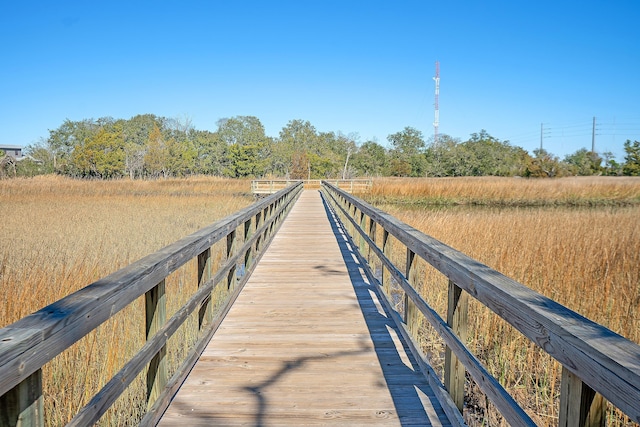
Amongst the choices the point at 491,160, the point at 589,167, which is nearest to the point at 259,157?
the point at 491,160

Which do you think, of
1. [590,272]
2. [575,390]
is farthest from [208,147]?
[575,390]

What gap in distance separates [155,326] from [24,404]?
1078mm

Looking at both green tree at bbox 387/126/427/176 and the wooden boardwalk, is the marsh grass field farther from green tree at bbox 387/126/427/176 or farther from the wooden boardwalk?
green tree at bbox 387/126/427/176

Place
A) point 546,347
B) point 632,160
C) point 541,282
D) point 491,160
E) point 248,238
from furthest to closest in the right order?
point 491,160, point 632,160, point 541,282, point 248,238, point 546,347

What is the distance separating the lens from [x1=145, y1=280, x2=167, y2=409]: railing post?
2.29 meters

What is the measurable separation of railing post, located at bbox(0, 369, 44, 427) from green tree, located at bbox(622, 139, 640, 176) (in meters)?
57.1

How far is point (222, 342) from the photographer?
352 centimetres

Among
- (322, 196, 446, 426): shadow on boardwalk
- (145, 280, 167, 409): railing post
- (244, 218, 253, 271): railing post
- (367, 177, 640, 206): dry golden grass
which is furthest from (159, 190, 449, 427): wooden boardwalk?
(367, 177, 640, 206): dry golden grass

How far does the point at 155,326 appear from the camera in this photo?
2.28 metres

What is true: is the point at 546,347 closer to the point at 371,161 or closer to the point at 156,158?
the point at 156,158

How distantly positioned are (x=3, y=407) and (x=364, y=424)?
165 centimetres

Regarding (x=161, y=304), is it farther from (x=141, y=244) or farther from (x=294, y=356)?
(x=141, y=244)

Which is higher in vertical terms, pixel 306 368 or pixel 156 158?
pixel 156 158

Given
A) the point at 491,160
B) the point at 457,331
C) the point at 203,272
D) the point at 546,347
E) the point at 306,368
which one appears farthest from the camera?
the point at 491,160
